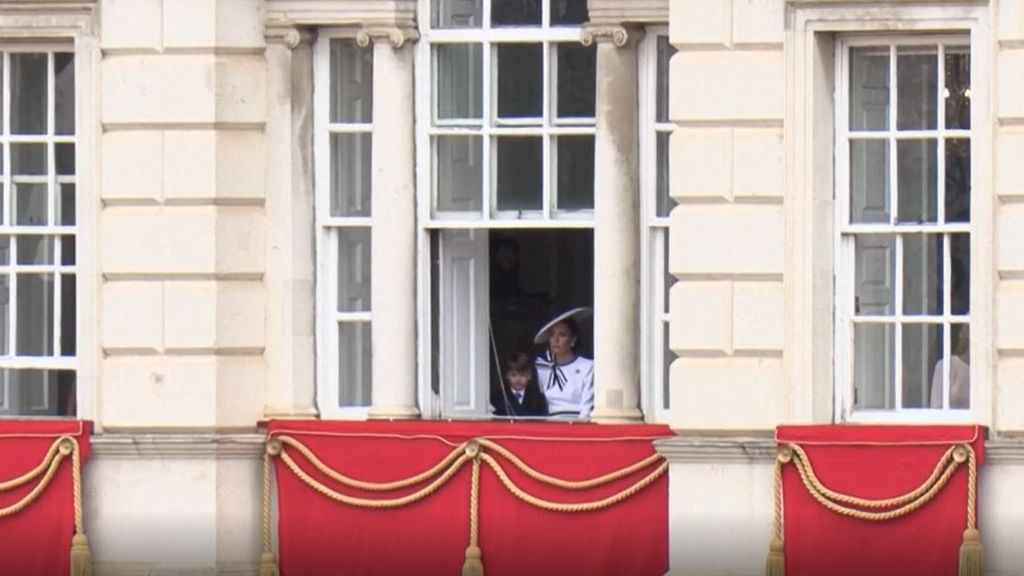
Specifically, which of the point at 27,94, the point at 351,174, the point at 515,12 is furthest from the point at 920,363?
the point at 27,94

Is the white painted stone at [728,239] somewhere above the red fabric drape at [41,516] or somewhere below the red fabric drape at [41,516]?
above

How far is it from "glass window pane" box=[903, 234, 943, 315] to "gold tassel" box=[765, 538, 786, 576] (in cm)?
161

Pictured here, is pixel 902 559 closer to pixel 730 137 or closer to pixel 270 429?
pixel 730 137

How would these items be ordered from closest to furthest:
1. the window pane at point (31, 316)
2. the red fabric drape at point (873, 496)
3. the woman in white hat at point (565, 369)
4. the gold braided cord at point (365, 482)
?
the red fabric drape at point (873, 496), the gold braided cord at point (365, 482), the woman in white hat at point (565, 369), the window pane at point (31, 316)

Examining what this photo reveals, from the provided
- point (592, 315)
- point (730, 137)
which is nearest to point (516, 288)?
point (592, 315)

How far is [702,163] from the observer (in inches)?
794

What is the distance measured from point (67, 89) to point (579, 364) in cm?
Result: 372

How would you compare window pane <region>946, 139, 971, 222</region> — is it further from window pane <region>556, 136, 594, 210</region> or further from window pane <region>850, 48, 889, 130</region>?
window pane <region>556, 136, 594, 210</region>

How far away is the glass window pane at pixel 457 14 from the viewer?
21359 millimetres

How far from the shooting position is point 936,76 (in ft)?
66.0

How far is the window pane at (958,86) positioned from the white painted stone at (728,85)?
980mm

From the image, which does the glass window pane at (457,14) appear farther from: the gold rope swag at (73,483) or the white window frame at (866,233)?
the gold rope swag at (73,483)

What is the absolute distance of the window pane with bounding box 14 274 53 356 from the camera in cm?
2184

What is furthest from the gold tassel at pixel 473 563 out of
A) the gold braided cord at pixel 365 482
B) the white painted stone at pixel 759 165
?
the white painted stone at pixel 759 165
